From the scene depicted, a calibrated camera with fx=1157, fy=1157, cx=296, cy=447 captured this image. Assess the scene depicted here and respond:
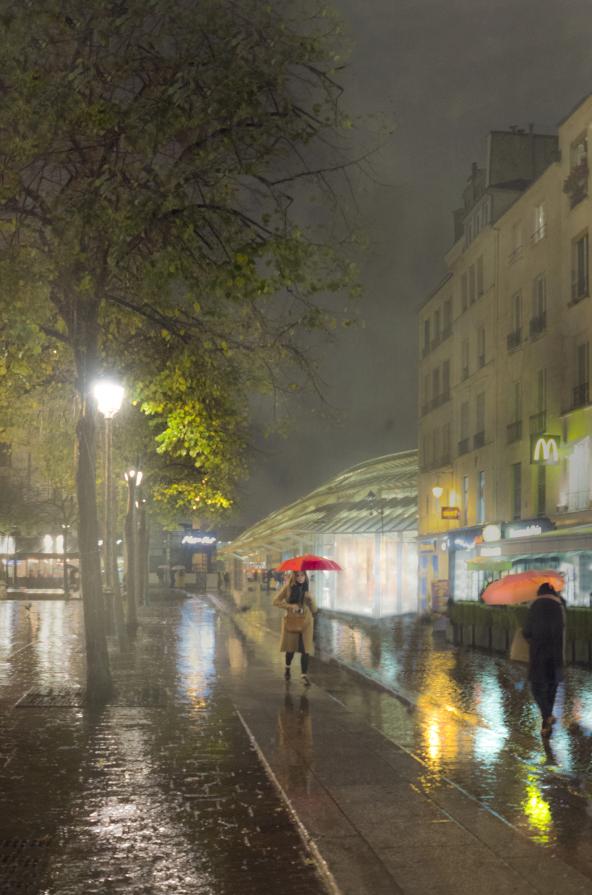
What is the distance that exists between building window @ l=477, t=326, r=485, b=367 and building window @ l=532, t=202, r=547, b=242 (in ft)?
22.4

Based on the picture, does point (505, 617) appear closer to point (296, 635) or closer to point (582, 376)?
point (296, 635)

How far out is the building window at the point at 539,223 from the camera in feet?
117

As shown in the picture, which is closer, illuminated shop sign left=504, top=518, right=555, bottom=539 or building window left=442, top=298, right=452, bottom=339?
illuminated shop sign left=504, top=518, right=555, bottom=539

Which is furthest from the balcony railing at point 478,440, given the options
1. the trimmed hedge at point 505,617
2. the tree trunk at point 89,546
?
the tree trunk at point 89,546

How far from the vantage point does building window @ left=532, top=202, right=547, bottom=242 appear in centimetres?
3562

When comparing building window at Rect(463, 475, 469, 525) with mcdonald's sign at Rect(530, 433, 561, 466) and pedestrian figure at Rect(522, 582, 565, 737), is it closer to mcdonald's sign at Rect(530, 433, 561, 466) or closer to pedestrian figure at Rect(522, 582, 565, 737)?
mcdonald's sign at Rect(530, 433, 561, 466)

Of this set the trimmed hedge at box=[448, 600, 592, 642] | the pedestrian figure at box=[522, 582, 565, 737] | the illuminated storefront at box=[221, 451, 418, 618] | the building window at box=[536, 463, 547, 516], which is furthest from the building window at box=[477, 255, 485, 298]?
the pedestrian figure at box=[522, 582, 565, 737]

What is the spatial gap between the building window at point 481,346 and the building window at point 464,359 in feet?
6.06

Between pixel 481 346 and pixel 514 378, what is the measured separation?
187 inches

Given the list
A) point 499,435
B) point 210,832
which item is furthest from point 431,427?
point 210,832

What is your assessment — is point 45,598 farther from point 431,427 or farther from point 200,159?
point 200,159

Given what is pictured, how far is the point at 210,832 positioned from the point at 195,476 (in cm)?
3403

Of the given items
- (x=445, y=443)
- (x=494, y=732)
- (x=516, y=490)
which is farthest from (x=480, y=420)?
(x=494, y=732)

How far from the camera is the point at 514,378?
38.5 m
